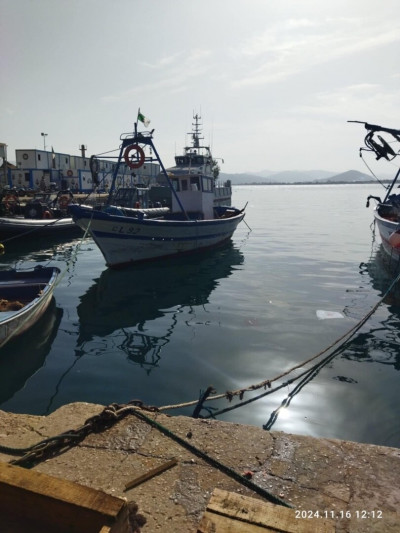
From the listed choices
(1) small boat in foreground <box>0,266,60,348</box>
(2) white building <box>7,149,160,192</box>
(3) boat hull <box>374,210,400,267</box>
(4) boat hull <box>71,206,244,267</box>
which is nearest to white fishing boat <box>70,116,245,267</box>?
(4) boat hull <box>71,206,244,267</box>

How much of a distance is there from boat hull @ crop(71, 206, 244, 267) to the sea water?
680 millimetres

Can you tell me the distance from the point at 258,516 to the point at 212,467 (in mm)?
1415

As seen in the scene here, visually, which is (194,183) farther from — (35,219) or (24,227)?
(35,219)

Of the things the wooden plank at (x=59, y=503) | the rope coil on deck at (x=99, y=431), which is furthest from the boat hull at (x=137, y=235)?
the wooden plank at (x=59, y=503)

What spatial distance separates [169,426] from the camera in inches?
161

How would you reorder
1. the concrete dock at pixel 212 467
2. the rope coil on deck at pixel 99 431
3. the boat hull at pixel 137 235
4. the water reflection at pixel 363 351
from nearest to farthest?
the concrete dock at pixel 212 467
the rope coil on deck at pixel 99 431
the water reflection at pixel 363 351
the boat hull at pixel 137 235

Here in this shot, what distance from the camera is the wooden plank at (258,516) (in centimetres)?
199

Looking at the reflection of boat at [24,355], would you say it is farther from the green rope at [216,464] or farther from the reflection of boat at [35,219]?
the reflection of boat at [35,219]

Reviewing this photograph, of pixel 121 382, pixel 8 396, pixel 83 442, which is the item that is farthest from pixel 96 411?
pixel 8 396

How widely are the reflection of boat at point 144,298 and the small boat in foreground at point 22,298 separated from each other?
1.20m

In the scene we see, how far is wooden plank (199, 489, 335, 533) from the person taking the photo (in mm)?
1985

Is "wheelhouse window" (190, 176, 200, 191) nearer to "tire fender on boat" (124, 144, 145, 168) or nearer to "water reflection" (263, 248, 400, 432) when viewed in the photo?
"tire fender on boat" (124, 144, 145, 168)

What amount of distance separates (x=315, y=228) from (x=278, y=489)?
29.7m

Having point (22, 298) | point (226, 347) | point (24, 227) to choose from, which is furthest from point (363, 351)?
point (24, 227)
